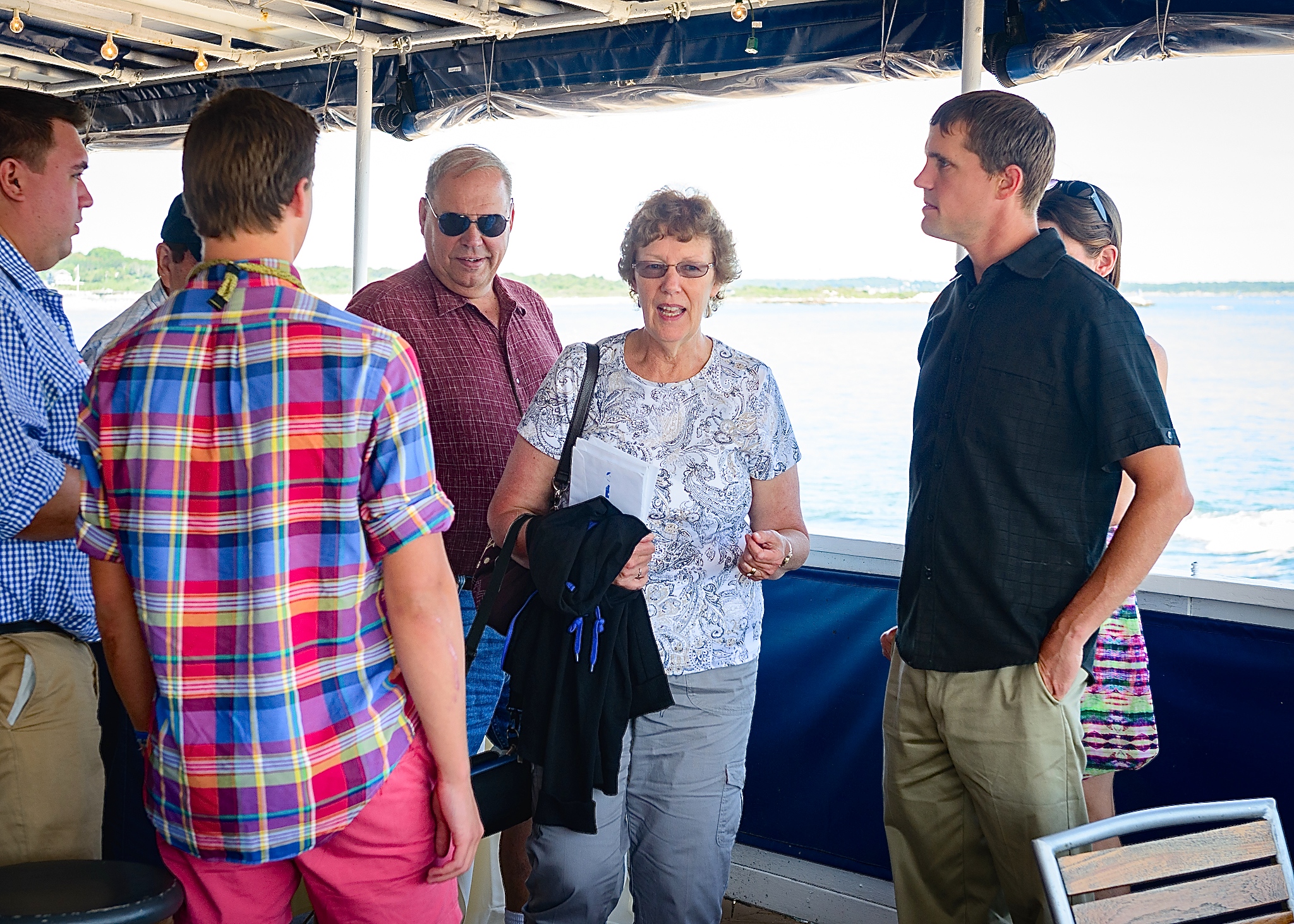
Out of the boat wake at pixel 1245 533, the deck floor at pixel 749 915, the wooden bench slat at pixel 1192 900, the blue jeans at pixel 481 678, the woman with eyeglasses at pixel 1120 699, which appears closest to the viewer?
the wooden bench slat at pixel 1192 900

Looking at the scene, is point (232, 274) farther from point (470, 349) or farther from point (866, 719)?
point (866, 719)

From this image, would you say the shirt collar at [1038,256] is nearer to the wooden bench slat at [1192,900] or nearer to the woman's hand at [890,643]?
the woman's hand at [890,643]

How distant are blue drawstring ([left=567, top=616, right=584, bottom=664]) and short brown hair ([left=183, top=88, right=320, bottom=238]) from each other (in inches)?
36.0

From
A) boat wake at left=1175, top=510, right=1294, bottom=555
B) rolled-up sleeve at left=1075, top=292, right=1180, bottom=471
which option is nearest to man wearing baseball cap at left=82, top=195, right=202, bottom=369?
rolled-up sleeve at left=1075, top=292, right=1180, bottom=471

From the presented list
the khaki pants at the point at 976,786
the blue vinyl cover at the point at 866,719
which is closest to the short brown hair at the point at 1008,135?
the khaki pants at the point at 976,786

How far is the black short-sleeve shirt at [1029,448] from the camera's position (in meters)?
1.68

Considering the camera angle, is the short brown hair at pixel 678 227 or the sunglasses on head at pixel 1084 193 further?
the sunglasses on head at pixel 1084 193

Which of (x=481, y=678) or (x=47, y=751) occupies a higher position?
(x=47, y=751)

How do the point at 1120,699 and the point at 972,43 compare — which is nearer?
the point at 1120,699

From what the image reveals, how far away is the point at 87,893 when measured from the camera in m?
1.41

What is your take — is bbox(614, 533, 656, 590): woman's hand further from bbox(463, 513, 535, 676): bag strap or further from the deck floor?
the deck floor

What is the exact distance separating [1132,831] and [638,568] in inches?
34.1

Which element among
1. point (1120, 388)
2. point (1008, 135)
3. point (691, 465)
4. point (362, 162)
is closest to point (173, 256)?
point (691, 465)

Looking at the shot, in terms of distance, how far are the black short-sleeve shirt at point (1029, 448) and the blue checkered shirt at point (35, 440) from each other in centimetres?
151
